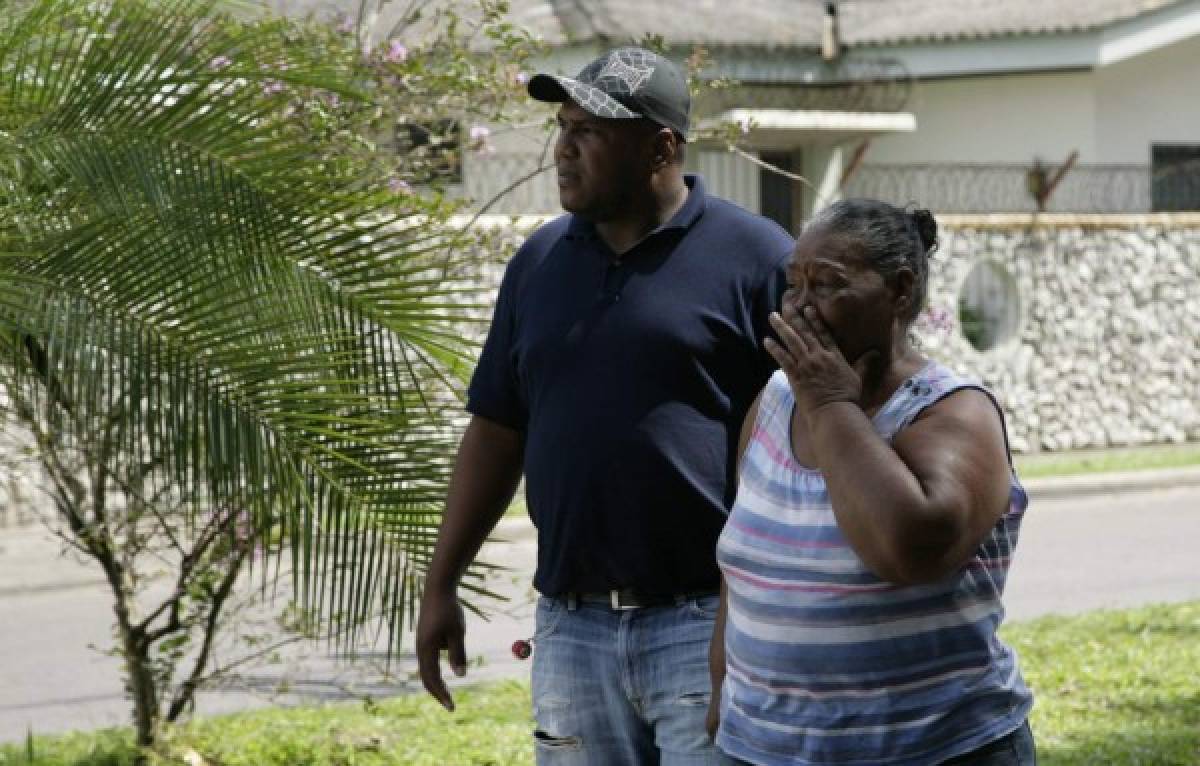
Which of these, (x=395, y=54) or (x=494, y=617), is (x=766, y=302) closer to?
(x=395, y=54)

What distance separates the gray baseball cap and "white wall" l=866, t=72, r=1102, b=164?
18324mm

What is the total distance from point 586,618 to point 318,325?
1.18m

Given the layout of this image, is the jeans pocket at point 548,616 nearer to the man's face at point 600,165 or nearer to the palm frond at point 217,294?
the man's face at point 600,165

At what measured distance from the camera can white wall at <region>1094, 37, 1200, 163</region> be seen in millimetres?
21719

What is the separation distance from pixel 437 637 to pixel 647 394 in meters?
0.66

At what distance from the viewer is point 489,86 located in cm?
643

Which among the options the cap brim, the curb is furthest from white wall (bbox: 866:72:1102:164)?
the cap brim

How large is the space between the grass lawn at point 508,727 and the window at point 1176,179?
13285mm

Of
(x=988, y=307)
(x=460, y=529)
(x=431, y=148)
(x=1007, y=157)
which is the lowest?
(x=988, y=307)

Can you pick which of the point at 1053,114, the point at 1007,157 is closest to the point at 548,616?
the point at 1007,157

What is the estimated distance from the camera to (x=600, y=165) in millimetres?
3412

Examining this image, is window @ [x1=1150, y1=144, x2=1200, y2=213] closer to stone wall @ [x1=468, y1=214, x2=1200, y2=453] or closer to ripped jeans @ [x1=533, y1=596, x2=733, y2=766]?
stone wall @ [x1=468, y1=214, x2=1200, y2=453]

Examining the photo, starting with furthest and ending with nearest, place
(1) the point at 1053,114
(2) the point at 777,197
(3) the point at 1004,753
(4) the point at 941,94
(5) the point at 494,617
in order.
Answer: (4) the point at 941,94, (1) the point at 1053,114, (2) the point at 777,197, (5) the point at 494,617, (3) the point at 1004,753

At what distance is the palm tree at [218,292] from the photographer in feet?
13.3
